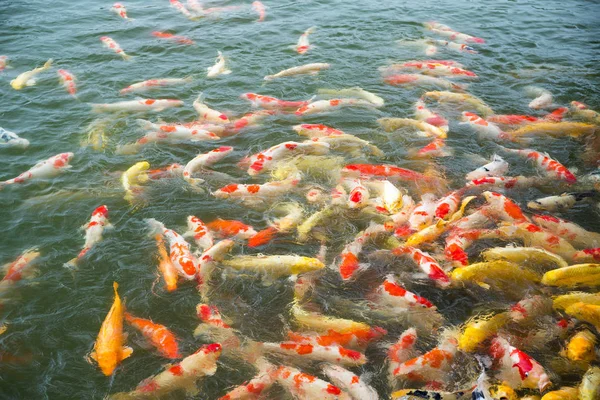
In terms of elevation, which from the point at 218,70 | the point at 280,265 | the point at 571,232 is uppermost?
the point at 218,70

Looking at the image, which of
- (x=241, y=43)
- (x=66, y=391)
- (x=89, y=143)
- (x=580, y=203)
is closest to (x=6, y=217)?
(x=89, y=143)

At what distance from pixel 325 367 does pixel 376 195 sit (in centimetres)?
289

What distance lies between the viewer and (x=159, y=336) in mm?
4875

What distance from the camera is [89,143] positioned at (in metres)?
8.16

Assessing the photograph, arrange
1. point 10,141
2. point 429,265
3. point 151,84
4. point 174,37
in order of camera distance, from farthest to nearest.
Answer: point 174,37 < point 151,84 < point 10,141 < point 429,265

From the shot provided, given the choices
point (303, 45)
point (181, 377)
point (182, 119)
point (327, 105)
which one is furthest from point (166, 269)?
point (303, 45)

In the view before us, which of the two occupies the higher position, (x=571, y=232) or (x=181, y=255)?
(x=571, y=232)

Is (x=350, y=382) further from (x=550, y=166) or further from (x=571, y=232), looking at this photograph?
(x=550, y=166)

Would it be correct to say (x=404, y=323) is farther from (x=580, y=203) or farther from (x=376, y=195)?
(x=580, y=203)

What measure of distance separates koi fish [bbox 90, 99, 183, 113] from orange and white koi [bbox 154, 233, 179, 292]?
3.88m

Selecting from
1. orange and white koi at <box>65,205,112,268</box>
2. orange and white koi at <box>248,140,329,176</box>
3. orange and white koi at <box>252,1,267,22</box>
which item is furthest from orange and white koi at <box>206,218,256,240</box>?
orange and white koi at <box>252,1,267,22</box>

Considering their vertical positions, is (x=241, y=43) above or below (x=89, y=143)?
above

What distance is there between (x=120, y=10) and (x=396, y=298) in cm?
1235

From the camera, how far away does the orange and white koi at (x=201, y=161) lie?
715 centimetres
